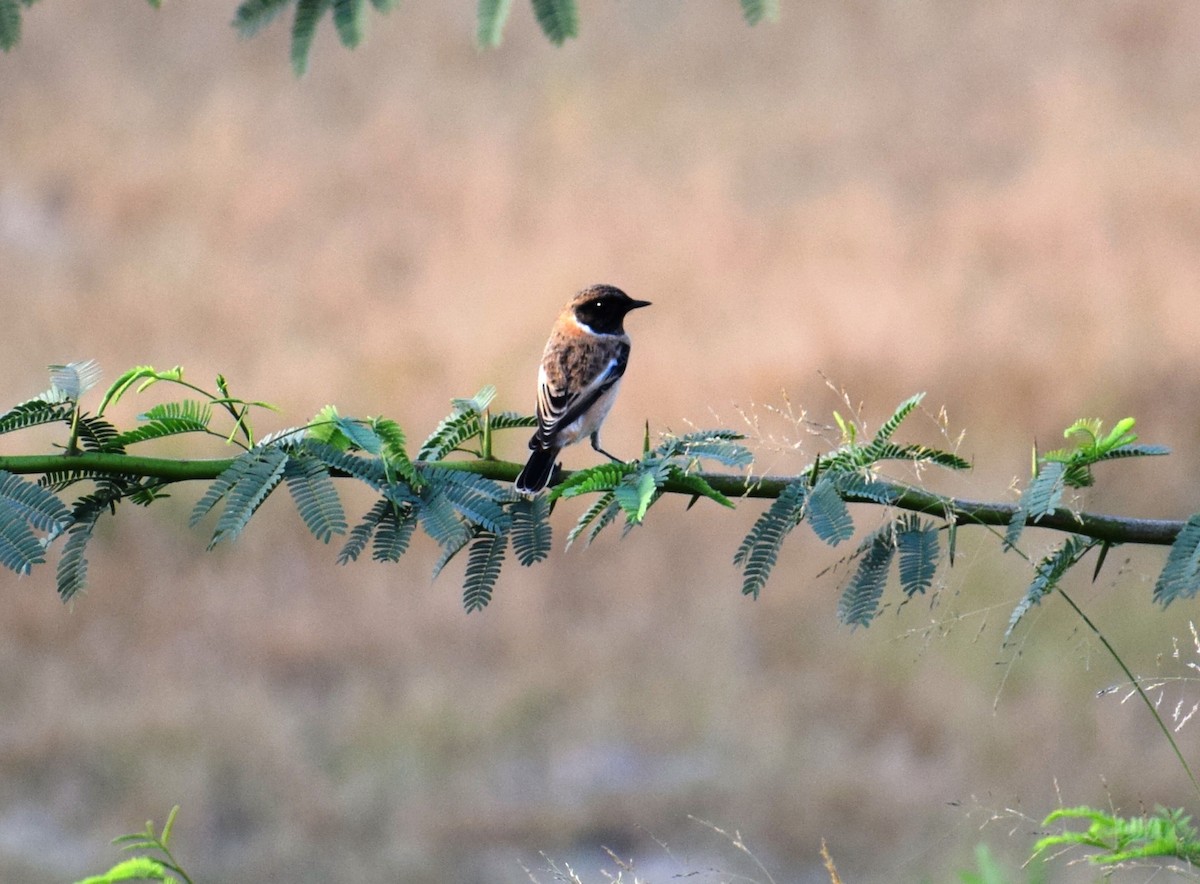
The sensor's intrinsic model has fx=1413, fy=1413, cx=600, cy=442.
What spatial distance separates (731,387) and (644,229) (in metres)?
2.92

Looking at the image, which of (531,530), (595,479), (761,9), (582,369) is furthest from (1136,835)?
(582,369)

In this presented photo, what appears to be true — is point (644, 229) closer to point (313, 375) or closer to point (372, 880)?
point (313, 375)

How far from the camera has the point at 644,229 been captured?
1418 centimetres

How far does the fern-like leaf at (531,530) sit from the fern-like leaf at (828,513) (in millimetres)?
529

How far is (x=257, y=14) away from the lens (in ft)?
11.3

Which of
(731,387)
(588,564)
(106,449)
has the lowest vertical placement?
(588,564)

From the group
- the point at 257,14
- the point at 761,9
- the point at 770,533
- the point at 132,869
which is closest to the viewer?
the point at 132,869

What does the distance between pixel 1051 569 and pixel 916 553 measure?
0.31 meters

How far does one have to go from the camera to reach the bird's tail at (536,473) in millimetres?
2996

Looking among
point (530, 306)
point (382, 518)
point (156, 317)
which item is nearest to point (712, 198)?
point (530, 306)

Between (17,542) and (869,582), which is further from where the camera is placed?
(869,582)

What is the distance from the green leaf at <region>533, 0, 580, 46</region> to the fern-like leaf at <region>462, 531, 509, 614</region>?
1.14m

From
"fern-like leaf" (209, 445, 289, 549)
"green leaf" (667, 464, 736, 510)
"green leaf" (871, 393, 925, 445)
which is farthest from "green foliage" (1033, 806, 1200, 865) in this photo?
"fern-like leaf" (209, 445, 289, 549)

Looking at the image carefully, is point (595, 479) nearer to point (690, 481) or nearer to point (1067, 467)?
point (690, 481)
